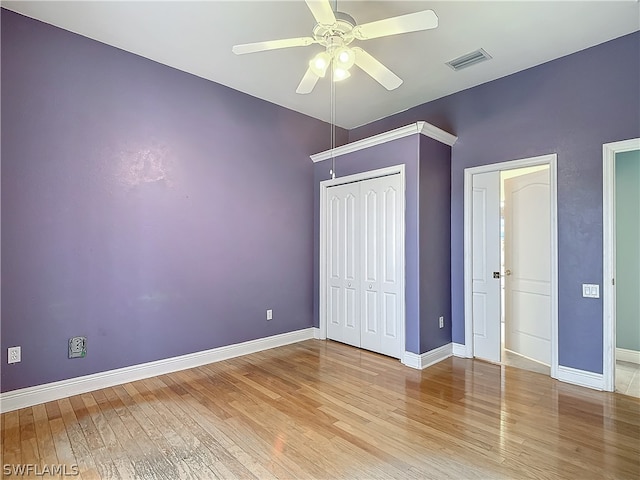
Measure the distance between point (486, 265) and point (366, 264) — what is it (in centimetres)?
136

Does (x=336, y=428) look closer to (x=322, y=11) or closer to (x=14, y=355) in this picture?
(x=14, y=355)

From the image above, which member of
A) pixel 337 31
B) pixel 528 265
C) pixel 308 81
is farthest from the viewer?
pixel 528 265

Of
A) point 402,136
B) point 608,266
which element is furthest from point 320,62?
point 608,266

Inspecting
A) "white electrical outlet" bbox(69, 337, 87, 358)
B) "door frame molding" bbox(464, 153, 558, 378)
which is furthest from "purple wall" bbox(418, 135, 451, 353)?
"white electrical outlet" bbox(69, 337, 87, 358)

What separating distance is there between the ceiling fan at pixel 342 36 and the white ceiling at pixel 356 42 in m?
0.62

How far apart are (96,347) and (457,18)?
4.19 metres

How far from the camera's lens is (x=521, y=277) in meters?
3.99

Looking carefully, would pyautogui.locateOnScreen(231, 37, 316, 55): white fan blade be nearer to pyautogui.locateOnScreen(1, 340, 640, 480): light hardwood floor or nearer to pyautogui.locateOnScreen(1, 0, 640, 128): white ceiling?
pyautogui.locateOnScreen(1, 0, 640, 128): white ceiling

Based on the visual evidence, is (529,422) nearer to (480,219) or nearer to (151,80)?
(480,219)

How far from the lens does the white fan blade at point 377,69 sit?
230 centimetres

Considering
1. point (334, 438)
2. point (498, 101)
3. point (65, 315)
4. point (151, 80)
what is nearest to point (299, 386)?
point (334, 438)

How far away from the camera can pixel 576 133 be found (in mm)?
3195

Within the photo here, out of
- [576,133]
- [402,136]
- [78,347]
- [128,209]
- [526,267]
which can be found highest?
[402,136]

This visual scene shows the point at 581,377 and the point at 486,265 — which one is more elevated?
the point at 486,265
